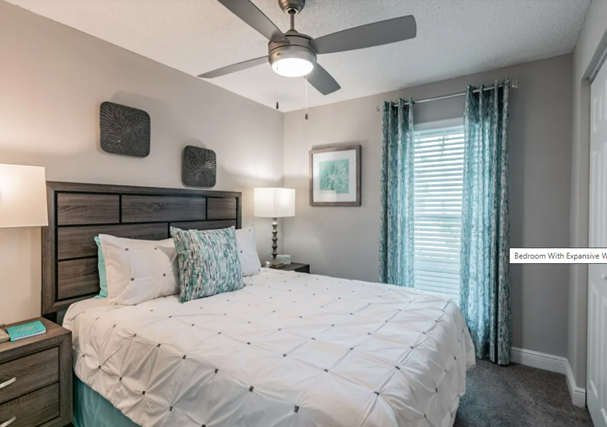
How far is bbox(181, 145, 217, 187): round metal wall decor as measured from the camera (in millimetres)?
3033

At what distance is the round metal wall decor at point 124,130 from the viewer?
7.97ft

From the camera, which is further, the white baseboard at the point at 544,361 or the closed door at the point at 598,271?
the white baseboard at the point at 544,361

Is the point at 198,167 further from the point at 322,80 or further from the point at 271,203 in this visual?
the point at 322,80

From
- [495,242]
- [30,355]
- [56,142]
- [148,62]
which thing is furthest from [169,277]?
[495,242]

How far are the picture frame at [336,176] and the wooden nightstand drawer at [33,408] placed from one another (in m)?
2.96

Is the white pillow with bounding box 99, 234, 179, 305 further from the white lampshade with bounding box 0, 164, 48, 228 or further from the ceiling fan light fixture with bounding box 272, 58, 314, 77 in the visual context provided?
the ceiling fan light fixture with bounding box 272, 58, 314, 77

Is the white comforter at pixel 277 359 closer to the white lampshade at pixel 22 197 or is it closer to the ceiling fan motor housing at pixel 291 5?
the white lampshade at pixel 22 197

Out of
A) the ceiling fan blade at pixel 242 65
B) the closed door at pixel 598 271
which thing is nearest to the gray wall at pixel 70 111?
the ceiling fan blade at pixel 242 65

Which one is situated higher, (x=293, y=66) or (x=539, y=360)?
(x=293, y=66)

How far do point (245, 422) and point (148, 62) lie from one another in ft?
9.11

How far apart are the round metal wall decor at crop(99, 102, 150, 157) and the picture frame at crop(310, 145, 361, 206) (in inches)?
77.3

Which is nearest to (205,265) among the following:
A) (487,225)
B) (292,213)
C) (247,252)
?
(247,252)

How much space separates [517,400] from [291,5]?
10.0 ft

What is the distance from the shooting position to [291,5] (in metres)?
1.89
